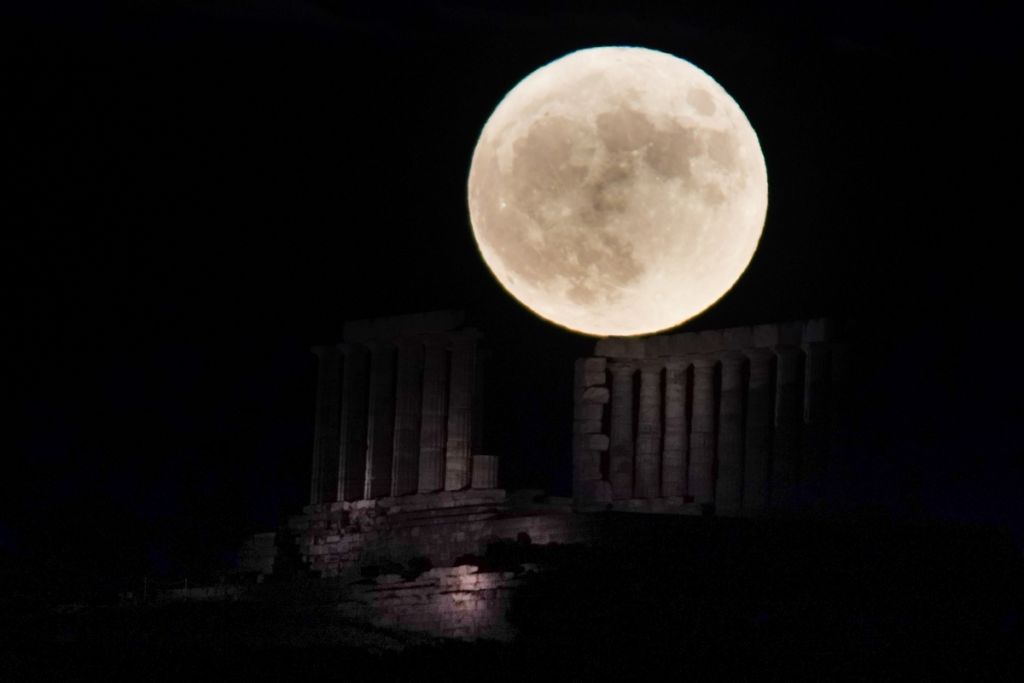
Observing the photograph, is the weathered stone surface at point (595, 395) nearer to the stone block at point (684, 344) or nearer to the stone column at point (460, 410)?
the stone block at point (684, 344)

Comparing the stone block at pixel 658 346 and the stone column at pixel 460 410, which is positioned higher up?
the stone block at pixel 658 346

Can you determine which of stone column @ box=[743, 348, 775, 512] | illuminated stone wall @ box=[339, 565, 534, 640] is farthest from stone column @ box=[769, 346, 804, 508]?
illuminated stone wall @ box=[339, 565, 534, 640]

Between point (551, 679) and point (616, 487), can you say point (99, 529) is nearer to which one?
point (616, 487)

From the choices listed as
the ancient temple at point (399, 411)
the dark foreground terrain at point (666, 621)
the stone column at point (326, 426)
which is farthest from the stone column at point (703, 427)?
the stone column at point (326, 426)

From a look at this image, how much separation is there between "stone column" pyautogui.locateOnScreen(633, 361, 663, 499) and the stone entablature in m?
0.03

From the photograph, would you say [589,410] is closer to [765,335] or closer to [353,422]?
[765,335]

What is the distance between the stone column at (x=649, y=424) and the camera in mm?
60062

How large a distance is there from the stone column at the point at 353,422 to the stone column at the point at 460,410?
3.07m

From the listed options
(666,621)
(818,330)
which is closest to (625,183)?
(666,621)

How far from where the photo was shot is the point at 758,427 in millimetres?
58688

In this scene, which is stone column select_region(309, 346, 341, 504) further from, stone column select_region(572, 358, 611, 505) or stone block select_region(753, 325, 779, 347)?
stone block select_region(753, 325, 779, 347)

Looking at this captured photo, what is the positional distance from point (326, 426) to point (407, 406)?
9.07ft

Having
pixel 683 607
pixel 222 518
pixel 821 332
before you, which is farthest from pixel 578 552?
pixel 222 518

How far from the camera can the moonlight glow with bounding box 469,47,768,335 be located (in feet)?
131
